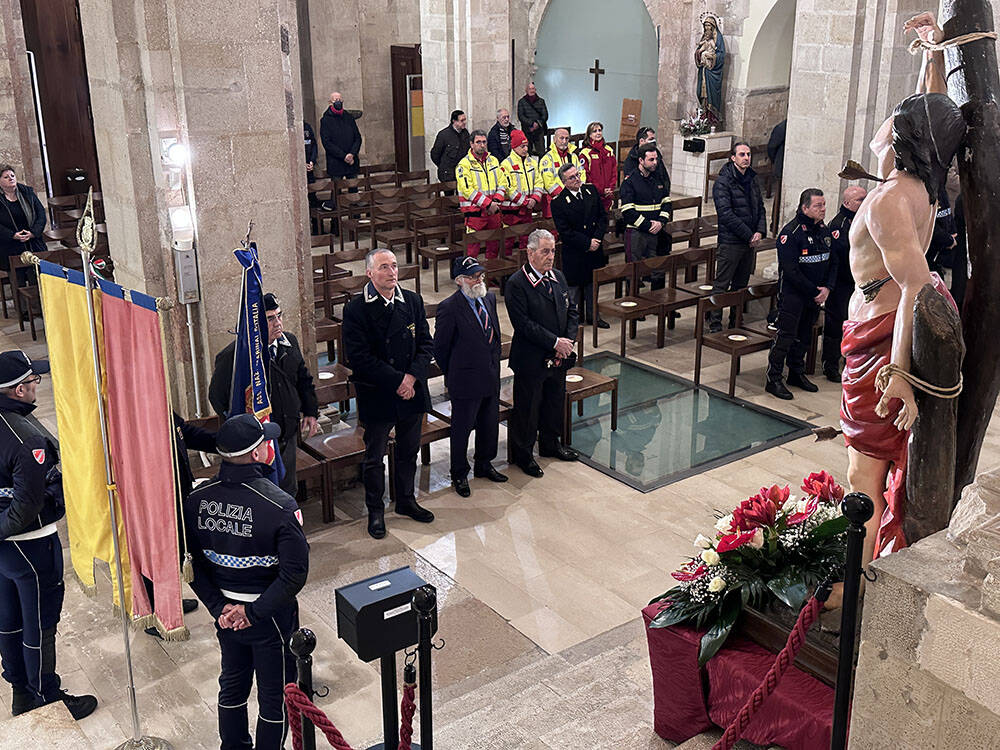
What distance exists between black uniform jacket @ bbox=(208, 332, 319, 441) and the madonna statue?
45.2 feet

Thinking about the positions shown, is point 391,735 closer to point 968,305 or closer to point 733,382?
point 968,305

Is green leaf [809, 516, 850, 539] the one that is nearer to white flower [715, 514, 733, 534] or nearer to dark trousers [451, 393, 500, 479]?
white flower [715, 514, 733, 534]

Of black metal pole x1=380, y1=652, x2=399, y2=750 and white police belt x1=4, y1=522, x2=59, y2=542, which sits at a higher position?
black metal pole x1=380, y1=652, x2=399, y2=750

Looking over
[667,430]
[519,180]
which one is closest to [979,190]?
[667,430]

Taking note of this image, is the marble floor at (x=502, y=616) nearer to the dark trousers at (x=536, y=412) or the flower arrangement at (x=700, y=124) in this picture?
the dark trousers at (x=536, y=412)

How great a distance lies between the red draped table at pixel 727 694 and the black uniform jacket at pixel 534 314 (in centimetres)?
342

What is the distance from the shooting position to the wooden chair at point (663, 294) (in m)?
11.1

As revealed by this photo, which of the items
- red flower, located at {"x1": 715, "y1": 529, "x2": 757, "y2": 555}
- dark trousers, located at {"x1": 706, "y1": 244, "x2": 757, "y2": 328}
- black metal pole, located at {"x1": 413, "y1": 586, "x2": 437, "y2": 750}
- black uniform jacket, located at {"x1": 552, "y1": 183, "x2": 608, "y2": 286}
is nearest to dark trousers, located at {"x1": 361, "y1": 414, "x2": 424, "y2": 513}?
red flower, located at {"x1": 715, "y1": 529, "x2": 757, "y2": 555}

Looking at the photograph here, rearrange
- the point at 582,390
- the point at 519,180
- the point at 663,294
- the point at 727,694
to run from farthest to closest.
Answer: the point at 519,180, the point at 663,294, the point at 582,390, the point at 727,694

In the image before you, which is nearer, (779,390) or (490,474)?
(490,474)

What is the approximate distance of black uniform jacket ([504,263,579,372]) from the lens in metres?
8.15

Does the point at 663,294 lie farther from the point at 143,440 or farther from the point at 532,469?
the point at 143,440

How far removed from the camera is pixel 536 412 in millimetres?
8406

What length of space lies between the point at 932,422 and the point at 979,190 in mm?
887
